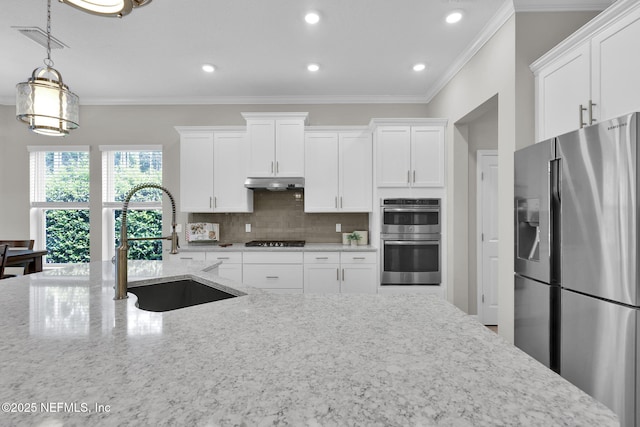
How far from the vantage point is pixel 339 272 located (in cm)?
380

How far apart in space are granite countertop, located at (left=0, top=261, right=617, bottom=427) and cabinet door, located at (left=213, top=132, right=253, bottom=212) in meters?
2.94

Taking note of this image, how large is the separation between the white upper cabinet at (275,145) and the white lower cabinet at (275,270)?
1010 mm

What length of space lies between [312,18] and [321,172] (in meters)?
1.80

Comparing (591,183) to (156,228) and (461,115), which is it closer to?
(461,115)

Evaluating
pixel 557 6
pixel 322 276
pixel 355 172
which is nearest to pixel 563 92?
pixel 557 6

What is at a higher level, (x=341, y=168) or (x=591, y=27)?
(x=591, y=27)

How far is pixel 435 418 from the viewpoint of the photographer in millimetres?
564

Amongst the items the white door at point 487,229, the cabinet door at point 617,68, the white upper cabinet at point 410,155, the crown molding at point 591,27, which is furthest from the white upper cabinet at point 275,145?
the cabinet door at point 617,68

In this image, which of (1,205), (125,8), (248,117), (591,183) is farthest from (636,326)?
(1,205)

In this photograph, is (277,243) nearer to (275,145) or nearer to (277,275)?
(277,275)

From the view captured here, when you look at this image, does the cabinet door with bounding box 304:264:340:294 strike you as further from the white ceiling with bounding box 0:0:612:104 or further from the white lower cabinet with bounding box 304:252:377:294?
the white ceiling with bounding box 0:0:612:104

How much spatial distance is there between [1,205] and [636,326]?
6567 millimetres

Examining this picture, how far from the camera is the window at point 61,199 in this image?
4.52 m

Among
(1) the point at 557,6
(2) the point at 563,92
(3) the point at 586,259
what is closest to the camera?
(3) the point at 586,259
